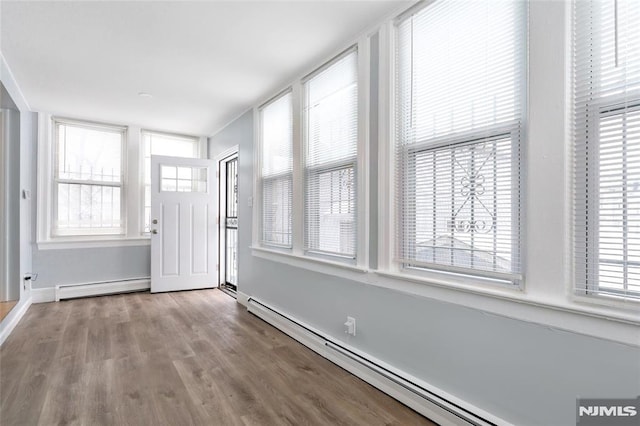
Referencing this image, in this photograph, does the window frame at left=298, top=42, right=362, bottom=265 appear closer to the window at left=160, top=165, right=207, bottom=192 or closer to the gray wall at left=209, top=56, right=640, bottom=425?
the gray wall at left=209, top=56, right=640, bottom=425

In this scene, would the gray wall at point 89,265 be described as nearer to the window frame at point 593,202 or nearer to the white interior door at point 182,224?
the white interior door at point 182,224

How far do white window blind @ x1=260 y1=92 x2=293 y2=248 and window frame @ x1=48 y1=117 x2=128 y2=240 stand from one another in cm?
249

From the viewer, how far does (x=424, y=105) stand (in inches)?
78.9

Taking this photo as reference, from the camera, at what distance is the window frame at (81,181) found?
14.9 feet

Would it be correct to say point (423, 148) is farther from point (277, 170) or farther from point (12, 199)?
point (12, 199)

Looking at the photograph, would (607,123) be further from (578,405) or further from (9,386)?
(9,386)

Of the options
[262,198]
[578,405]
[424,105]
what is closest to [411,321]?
[578,405]

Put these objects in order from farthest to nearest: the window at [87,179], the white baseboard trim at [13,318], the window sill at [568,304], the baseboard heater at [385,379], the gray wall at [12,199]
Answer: the window at [87,179]
the gray wall at [12,199]
the white baseboard trim at [13,318]
the baseboard heater at [385,379]
the window sill at [568,304]

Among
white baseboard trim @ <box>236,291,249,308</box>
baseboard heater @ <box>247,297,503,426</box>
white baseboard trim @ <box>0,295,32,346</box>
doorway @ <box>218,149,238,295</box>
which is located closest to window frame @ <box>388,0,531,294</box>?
baseboard heater @ <box>247,297,503,426</box>

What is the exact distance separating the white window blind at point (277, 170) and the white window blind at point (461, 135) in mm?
1505

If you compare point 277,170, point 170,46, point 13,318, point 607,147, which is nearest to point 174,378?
point 277,170

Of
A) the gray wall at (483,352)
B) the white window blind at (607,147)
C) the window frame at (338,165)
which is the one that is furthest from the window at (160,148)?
the white window blind at (607,147)

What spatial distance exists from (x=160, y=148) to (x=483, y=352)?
525 cm

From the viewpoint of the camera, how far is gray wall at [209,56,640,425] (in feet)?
4.29
